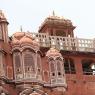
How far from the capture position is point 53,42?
49.2m

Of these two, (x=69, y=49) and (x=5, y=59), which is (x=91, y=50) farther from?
(x=5, y=59)

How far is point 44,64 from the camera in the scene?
1823 inches

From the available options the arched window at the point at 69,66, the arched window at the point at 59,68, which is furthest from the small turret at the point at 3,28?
the arched window at the point at 69,66

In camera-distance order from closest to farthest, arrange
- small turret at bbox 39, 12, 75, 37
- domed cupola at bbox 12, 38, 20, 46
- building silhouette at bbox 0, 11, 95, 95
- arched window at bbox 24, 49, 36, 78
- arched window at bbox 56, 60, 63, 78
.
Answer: building silhouette at bbox 0, 11, 95, 95
arched window at bbox 24, 49, 36, 78
domed cupola at bbox 12, 38, 20, 46
arched window at bbox 56, 60, 63, 78
small turret at bbox 39, 12, 75, 37

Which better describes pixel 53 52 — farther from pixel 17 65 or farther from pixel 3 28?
pixel 3 28

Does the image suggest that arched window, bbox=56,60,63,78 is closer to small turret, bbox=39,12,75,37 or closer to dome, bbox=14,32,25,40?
dome, bbox=14,32,25,40

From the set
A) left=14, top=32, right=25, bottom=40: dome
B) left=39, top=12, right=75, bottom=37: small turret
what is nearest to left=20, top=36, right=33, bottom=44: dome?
left=14, top=32, right=25, bottom=40: dome

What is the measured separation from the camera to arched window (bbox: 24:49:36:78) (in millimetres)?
44125

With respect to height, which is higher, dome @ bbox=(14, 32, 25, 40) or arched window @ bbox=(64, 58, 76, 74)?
dome @ bbox=(14, 32, 25, 40)

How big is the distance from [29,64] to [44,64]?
2237mm

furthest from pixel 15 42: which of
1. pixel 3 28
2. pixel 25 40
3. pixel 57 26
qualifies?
pixel 57 26

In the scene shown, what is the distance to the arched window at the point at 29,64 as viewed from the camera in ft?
145

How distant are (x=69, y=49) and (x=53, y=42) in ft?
5.94

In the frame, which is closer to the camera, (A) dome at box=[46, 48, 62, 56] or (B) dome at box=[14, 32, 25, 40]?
(B) dome at box=[14, 32, 25, 40]
